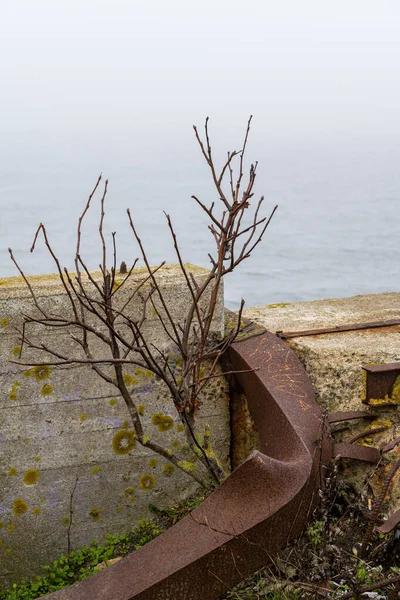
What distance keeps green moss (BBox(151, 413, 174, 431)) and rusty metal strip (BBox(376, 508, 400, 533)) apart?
59.5 inches

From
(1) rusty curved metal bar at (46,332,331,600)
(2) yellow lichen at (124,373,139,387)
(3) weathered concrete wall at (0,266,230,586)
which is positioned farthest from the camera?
Result: (2) yellow lichen at (124,373,139,387)

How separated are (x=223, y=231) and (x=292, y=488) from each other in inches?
40.5

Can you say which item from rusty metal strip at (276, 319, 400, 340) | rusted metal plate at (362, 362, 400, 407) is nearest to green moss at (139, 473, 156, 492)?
rusty metal strip at (276, 319, 400, 340)

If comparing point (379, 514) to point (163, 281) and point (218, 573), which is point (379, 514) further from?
point (163, 281)

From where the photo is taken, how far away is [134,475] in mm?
4012

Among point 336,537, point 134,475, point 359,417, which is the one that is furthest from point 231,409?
point 336,537

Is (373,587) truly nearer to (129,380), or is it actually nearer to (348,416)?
(348,416)

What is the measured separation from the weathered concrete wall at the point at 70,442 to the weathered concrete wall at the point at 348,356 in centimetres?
55

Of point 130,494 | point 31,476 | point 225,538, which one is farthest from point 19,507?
point 225,538

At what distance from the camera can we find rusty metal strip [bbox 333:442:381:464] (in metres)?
3.16

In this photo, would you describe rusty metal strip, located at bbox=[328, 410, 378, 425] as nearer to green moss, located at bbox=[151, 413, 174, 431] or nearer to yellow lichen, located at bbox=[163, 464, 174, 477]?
green moss, located at bbox=[151, 413, 174, 431]

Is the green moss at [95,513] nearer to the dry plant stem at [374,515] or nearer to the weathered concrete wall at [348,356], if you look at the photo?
the weathered concrete wall at [348,356]

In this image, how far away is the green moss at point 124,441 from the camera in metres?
3.93

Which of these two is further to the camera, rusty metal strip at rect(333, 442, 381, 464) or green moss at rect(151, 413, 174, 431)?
green moss at rect(151, 413, 174, 431)
